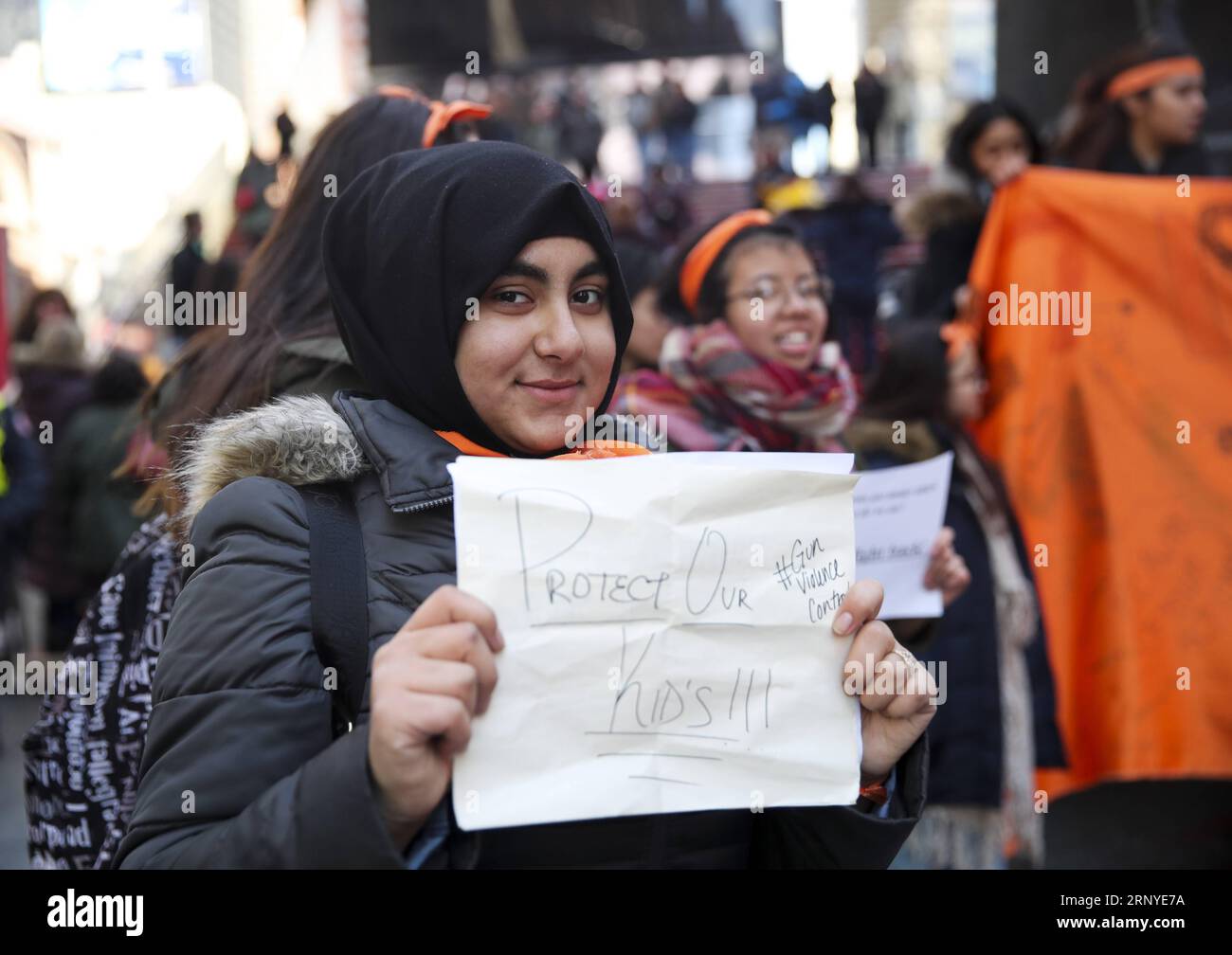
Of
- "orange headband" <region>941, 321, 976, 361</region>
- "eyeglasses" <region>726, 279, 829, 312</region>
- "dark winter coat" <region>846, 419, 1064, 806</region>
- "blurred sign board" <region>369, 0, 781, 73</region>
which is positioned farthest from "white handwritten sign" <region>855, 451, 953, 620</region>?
"blurred sign board" <region>369, 0, 781, 73</region>

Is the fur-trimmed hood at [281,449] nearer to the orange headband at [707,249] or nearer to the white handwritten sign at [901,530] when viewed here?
the white handwritten sign at [901,530]

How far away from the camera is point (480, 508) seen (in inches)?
62.7

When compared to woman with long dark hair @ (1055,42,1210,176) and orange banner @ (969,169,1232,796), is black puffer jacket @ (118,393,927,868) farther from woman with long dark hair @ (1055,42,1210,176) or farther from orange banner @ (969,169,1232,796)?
woman with long dark hair @ (1055,42,1210,176)

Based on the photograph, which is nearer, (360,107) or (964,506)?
(360,107)

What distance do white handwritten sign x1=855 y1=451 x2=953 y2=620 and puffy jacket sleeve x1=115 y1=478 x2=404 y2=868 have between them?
2017 mm

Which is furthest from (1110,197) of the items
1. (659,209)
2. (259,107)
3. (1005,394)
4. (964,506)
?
(259,107)

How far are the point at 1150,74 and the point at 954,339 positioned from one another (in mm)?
2474

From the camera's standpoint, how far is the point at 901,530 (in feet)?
11.4

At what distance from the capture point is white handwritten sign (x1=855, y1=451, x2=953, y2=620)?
133 inches

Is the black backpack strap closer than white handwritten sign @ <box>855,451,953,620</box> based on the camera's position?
Yes

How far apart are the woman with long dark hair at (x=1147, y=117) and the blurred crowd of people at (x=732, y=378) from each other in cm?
1

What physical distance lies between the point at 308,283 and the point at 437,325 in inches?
40.3
